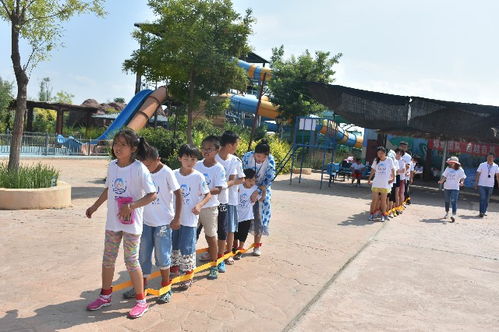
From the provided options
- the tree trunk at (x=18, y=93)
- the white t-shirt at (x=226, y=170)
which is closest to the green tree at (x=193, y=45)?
the tree trunk at (x=18, y=93)

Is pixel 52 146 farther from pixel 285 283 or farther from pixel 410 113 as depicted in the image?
pixel 285 283

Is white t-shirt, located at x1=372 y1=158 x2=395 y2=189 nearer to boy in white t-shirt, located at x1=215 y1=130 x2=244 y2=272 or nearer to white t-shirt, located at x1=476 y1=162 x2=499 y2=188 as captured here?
white t-shirt, located at x1=476 y1=162 x2=499 y2=188

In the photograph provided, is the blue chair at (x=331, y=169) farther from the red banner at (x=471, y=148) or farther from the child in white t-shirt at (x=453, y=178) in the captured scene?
the child in white t-shirt at (x=453, y=178)

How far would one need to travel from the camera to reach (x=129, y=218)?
12.5 ft

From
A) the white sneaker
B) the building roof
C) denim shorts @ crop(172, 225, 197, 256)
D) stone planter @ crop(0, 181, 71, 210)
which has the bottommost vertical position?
the white sneaker

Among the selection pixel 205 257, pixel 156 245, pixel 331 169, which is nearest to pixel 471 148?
pixel 331 169

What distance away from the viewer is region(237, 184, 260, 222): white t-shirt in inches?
227

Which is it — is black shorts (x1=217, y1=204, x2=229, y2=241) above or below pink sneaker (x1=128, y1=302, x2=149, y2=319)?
above

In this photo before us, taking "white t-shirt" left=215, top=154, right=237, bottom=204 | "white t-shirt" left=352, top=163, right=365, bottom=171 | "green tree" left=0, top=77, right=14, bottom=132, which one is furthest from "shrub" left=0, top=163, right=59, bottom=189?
"green tree" left=0, top=77, right=14, bottom=132

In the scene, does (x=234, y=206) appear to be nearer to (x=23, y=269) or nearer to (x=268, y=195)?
(x=268, y=195)

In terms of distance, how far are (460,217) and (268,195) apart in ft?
26.4

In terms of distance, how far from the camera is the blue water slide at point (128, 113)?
2555 cm

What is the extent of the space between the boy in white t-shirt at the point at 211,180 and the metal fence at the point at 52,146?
16.6m

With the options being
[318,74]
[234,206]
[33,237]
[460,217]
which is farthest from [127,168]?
[318,74]
